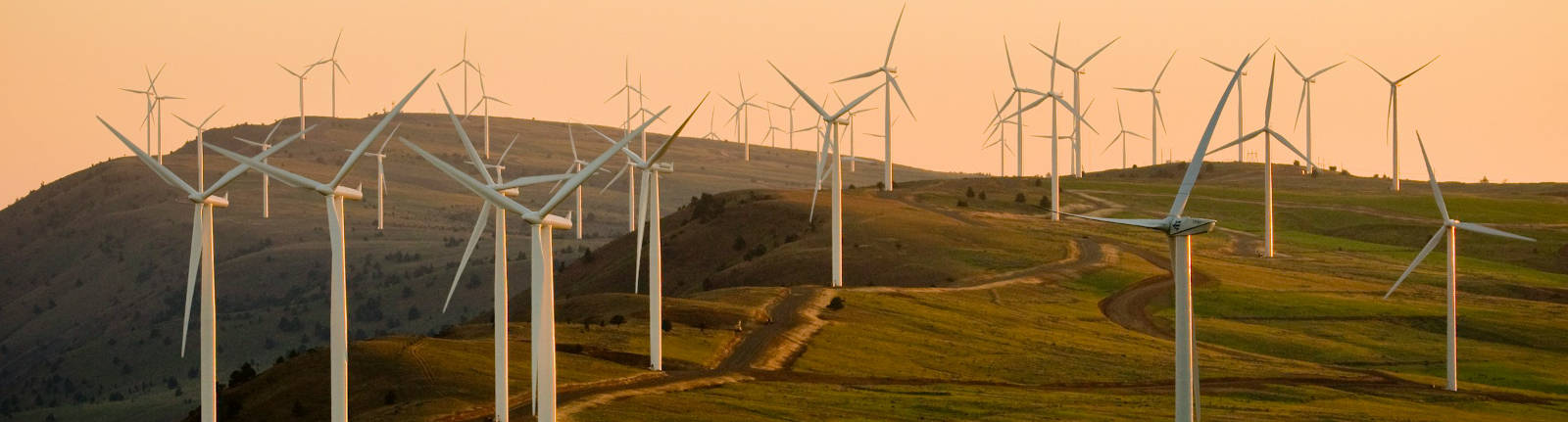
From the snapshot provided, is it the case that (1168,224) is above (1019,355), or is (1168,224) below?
above

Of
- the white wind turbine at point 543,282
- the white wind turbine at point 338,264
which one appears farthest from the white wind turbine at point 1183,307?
the white wind turbine at point 338,264

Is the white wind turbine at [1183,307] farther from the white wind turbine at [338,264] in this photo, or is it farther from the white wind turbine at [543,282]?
the white wind turbine at [338,264]

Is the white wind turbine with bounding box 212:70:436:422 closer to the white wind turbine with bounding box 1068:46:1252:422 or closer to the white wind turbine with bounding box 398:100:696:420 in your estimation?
the white wind turbine with bounding box 398:100:696:420

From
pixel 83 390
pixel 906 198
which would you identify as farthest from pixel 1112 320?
pixel 83 390

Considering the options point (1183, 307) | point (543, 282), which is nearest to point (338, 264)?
point (543, 282)

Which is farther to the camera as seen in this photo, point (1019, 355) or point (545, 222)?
point (1019, 355)

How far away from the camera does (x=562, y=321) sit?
388 feet

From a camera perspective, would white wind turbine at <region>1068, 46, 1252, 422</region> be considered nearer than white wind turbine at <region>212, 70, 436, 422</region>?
Yes

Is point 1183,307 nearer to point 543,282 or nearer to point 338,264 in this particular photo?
point 543,282

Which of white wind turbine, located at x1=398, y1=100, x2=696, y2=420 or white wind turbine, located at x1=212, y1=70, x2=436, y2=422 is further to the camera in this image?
white wind turbine, located at x1=212, y1=70, x2=436, y2=422

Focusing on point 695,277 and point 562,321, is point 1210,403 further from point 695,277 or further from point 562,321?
point 695,277

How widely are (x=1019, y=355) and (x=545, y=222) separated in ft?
180

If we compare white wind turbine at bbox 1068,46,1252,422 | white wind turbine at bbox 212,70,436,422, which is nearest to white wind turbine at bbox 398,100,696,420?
white wind turbine at bbox 212,70,436,422

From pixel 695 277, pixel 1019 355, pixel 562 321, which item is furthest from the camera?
pixel 695 277
